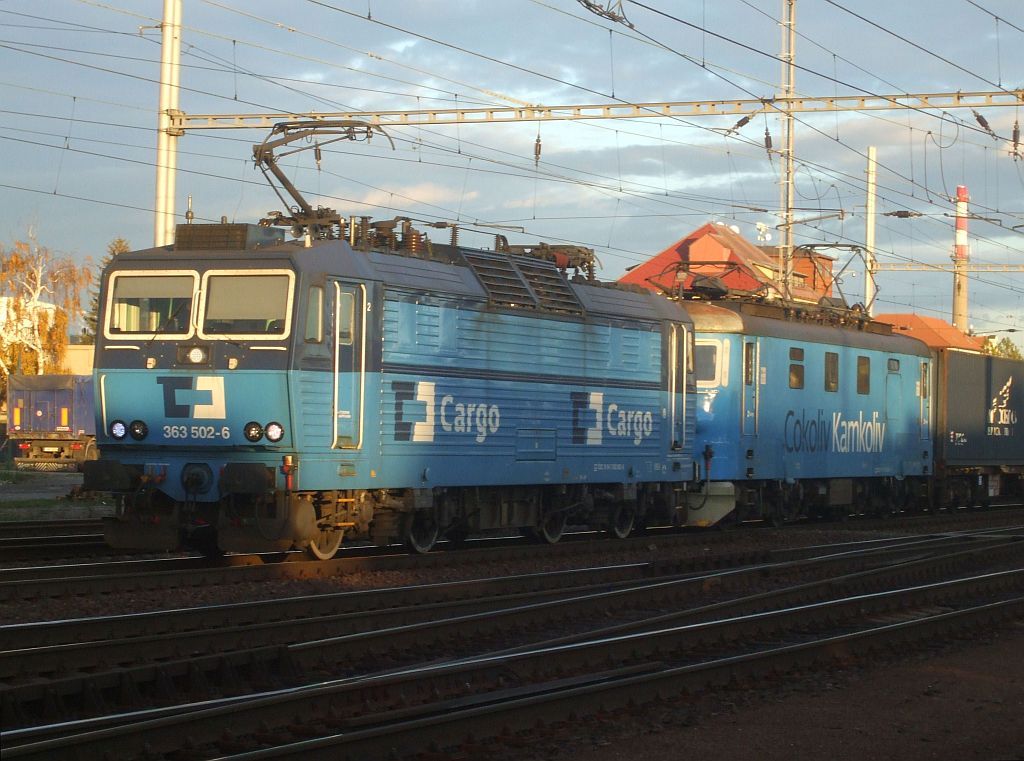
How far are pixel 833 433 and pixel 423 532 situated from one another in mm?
10484

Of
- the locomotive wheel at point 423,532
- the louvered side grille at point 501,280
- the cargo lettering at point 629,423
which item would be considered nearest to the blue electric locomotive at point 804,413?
the cargo lettering at point 629,423

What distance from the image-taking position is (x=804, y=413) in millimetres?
23688

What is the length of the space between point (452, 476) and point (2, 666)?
26.5 feet

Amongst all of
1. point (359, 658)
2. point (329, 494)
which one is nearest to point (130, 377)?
point (329, 494)

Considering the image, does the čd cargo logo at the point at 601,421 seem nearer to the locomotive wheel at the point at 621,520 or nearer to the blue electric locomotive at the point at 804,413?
the locomotive wheel at the point at 621,520

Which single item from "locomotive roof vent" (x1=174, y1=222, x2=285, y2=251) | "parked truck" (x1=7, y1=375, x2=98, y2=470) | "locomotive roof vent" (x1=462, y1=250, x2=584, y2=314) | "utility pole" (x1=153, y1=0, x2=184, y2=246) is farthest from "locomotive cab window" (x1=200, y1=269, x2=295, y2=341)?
"parked truck" (x1=7, y1=375, x2=98, y2=470)

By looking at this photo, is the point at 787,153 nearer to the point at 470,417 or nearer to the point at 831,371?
the point at 831,371

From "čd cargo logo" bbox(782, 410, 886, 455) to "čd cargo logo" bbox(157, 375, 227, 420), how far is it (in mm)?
11679

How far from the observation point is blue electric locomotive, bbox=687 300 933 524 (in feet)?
72.1

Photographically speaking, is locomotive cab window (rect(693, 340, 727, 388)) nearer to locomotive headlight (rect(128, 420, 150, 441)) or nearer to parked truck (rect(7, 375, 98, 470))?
locomotive headlight (rect(128, 420, 150, 441))

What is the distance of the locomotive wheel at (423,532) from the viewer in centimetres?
1653

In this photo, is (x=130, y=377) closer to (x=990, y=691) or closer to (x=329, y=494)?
(x=329, y=494)

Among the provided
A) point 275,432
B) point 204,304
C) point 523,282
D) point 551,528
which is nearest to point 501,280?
point 523,282

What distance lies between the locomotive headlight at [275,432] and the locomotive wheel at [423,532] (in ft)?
Result: 9.26
